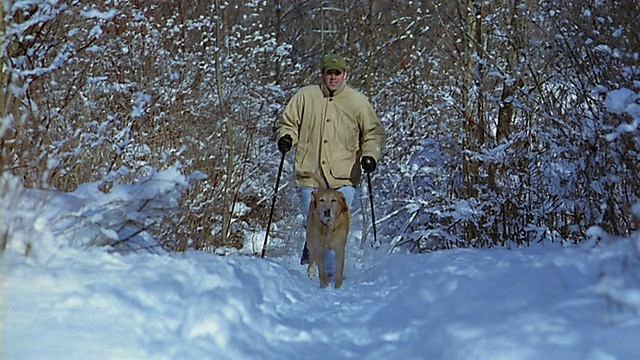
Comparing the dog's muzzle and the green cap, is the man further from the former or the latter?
the dog's muzzle

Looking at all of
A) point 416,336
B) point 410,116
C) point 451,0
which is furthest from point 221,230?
point 416,336

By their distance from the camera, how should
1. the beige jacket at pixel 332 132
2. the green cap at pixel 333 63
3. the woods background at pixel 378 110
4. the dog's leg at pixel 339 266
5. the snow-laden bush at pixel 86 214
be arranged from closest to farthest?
1. the snow-laden bush at pixel 86 214
2. the woods background at pixel 378 110
3. the dog's leg at pixel 339 266
4. the green cap at pixel 333 63
5. the beige jacket at pixel 332 132

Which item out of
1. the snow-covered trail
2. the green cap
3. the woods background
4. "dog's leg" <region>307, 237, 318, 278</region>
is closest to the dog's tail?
"dog's leg" <region>307, 237, 318, 278</region>

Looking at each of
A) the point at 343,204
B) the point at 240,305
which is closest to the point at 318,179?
the point at 343,204

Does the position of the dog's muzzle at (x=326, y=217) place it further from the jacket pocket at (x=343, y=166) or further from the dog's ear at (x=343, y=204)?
the jacket pocket at (x=343, y=166)

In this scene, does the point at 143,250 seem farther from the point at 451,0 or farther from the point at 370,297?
the point at 451,0

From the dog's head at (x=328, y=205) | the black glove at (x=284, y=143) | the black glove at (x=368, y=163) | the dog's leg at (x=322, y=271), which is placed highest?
the black glove at (x=284, y=143)

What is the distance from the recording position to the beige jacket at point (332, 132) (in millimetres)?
6801

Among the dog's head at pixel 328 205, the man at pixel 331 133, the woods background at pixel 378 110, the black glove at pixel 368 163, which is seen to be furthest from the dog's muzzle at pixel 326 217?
the woods background at pixel 378 110

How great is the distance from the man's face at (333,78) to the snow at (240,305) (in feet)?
8.87

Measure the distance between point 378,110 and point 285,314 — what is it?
7.88 meters

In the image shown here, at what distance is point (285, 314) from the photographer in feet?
13.9

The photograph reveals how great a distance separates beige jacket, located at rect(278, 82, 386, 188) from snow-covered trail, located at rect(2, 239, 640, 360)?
86.6 inches

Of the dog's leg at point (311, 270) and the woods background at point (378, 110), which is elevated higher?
the woods background at point (378, 110)
